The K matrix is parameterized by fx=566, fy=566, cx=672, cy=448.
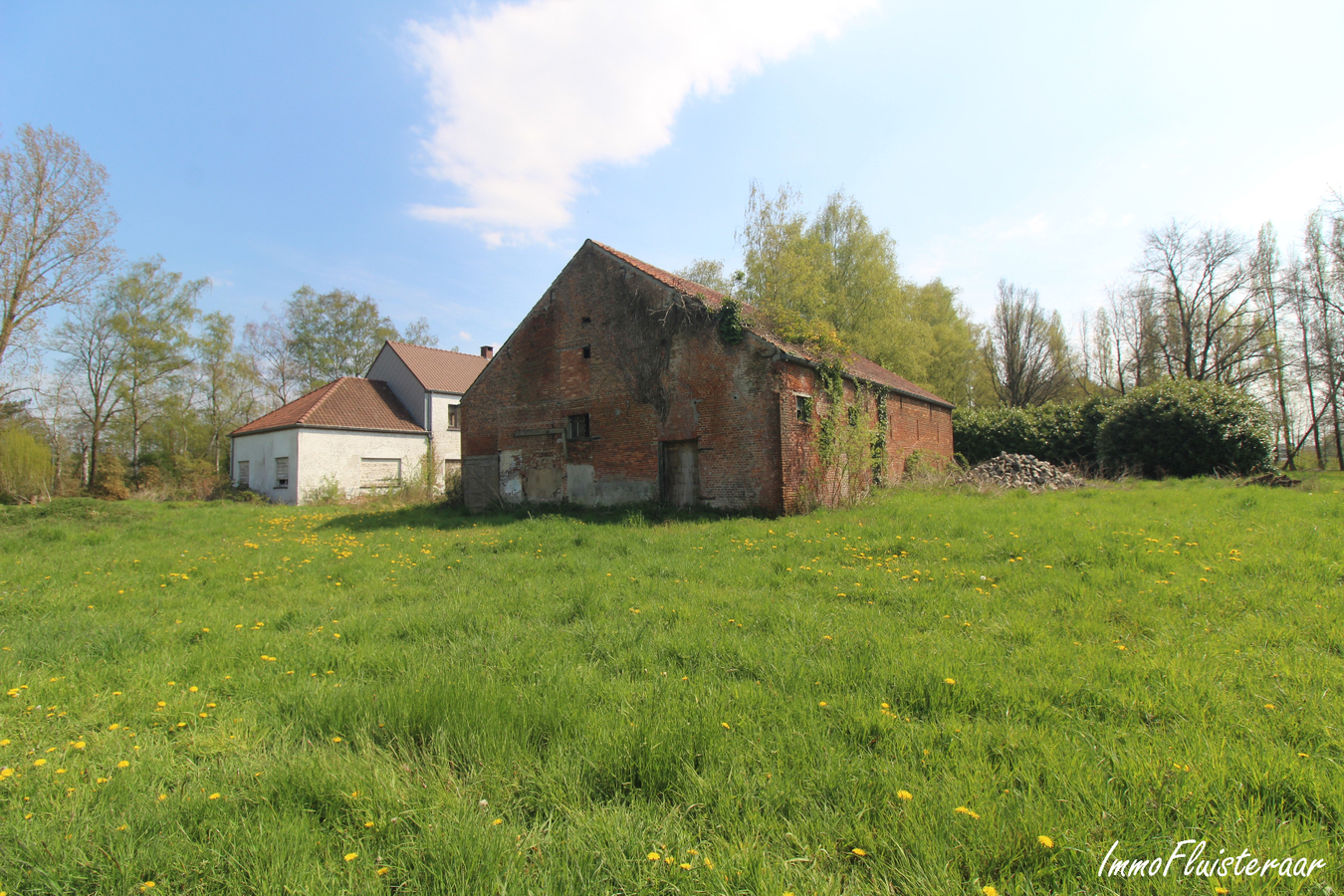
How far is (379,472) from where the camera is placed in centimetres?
2730

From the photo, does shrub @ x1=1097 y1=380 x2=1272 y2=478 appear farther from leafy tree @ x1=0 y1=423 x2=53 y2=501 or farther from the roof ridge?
leafy tree @ x1=0 y1=423 x2=53 y2=501

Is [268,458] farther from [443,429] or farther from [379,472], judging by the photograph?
[443,429]

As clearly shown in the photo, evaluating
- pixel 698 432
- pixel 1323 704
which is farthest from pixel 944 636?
pixel 698 432

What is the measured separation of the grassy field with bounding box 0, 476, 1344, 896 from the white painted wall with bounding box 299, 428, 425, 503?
18762 millimetres

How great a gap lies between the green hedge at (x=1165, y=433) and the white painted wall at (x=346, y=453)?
28540 mm

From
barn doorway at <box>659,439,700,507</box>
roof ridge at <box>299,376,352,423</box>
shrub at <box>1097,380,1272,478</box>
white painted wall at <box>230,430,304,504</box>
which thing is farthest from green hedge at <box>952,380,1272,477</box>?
white painted wall at <box>230,430,304,504</box>

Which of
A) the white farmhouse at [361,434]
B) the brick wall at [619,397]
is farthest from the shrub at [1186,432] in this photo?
the white farmhouse at [361,434]

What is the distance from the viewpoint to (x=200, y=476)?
96.3ft

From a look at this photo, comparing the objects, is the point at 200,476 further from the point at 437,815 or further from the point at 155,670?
the point at 437,815

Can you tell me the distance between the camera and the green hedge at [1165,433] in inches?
772

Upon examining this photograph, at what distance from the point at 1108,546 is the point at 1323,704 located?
4.67 meters

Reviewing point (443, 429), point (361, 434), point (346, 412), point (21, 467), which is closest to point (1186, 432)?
point (443, 429)

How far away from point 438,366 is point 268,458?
948cm

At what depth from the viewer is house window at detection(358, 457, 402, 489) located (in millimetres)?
26688
